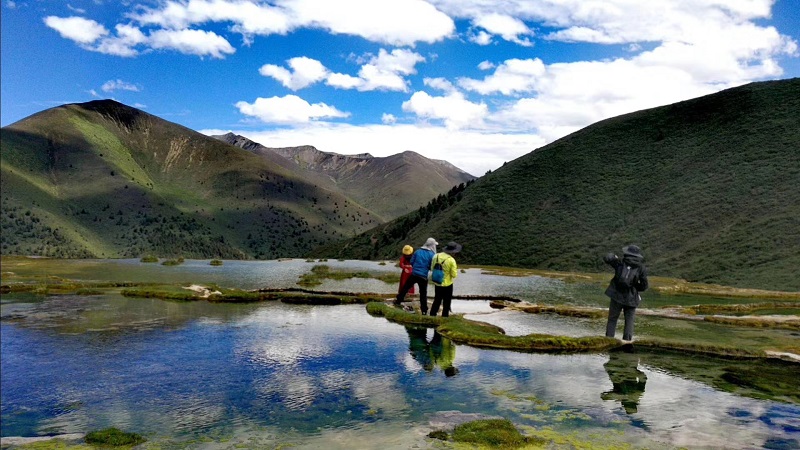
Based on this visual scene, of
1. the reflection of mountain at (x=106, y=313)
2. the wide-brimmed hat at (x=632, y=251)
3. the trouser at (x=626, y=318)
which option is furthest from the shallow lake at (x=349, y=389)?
the wide-brimmed hat at (x=632, y=251)

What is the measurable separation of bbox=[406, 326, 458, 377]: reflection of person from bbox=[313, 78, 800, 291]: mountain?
62.7 meters

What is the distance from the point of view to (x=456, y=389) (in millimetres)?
13438

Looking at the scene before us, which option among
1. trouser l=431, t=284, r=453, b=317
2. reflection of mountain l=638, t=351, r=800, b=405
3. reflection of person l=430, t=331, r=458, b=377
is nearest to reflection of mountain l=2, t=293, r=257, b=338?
trouser l=431, t=284, r=453, b=317

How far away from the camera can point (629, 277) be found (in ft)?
61.3

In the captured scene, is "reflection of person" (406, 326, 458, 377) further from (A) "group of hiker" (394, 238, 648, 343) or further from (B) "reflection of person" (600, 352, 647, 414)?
(B) "reflection of person" (600, 352, 647, 414)

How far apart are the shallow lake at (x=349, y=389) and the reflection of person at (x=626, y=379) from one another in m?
0.07

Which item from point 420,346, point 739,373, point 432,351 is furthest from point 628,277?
point 420,346

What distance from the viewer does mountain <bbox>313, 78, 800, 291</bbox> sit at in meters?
81.9

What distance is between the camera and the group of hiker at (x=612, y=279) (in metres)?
18.7

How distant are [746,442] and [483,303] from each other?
2535cm

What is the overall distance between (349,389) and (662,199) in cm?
11156

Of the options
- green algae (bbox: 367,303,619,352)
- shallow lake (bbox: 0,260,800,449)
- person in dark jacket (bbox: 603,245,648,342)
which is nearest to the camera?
shallow lake (bbox: 0,260,800,449)

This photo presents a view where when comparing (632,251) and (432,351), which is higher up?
(632,251)

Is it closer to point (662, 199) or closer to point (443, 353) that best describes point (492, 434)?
point (443, 353)
